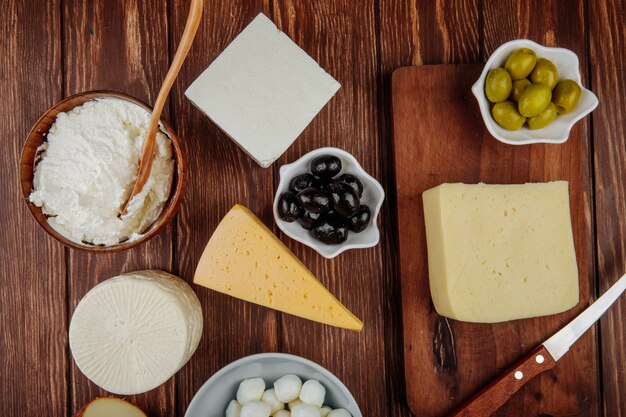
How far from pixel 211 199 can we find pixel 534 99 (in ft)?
1.81

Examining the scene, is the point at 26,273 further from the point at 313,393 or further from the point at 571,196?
the point at 571,196

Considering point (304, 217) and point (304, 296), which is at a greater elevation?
point (304, 217)

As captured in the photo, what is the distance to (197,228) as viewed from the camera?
0.94 meters

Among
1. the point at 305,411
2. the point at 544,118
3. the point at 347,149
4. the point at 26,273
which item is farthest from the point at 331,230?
the point at 26,273

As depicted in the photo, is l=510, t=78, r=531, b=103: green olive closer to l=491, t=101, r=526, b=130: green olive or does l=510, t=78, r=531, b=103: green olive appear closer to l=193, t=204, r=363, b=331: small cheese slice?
l=491, t=101, r=526, b=130: green olive

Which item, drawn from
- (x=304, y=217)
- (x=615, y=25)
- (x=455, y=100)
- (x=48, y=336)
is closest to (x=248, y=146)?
(x=304, y=217)

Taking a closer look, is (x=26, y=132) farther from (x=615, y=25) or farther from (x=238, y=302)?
(x=615, y=25)

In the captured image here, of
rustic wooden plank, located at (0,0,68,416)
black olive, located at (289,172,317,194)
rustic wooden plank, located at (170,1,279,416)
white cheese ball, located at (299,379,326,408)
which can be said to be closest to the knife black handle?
white cheese ball, located at (299,379,326,408)

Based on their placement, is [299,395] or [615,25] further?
[615,25]

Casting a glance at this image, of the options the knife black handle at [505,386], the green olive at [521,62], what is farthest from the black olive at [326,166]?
the knife black handle at [505,386]

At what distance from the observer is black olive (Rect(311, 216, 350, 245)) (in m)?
0.85

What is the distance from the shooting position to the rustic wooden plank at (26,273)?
935 mm

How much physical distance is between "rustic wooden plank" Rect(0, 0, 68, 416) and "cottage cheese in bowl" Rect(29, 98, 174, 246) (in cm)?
16

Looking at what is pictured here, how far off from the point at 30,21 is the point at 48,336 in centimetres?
55
